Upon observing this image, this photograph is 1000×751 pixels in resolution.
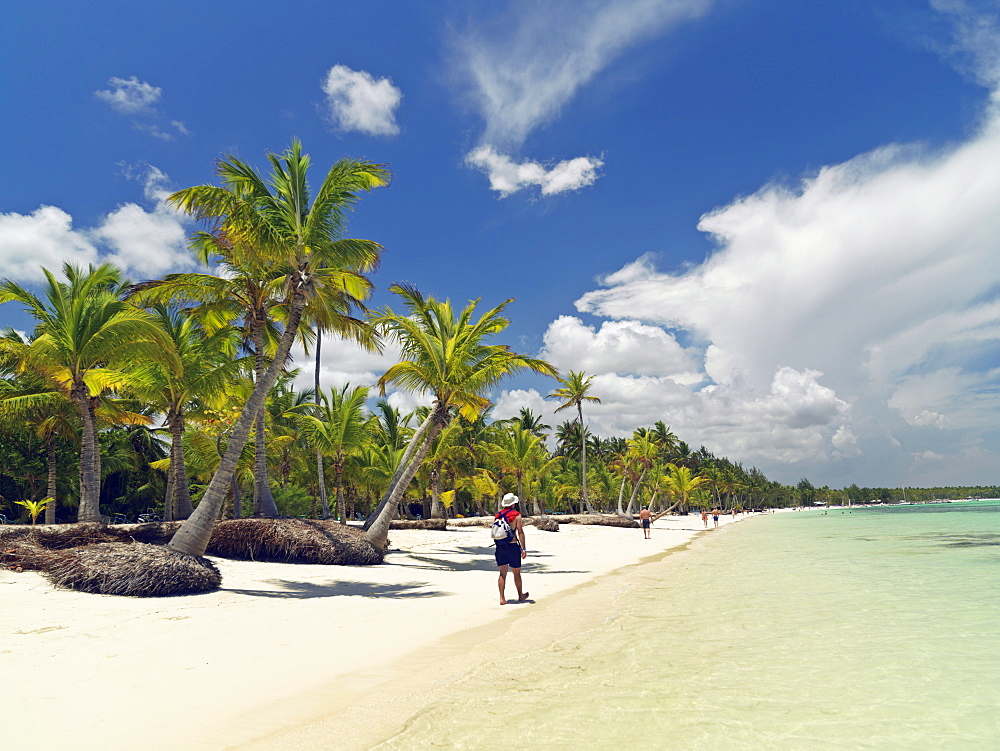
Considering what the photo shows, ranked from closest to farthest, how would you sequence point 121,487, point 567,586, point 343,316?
point 567,586 → point 343,316 → point 121,487

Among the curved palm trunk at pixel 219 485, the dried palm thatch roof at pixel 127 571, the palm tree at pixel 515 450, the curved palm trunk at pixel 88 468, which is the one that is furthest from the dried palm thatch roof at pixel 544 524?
the dried palm thatch roof at pixel 127 571

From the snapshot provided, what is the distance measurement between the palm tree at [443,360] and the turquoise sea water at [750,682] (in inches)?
355

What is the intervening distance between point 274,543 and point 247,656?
7839 mm

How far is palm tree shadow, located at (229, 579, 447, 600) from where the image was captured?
360 inches

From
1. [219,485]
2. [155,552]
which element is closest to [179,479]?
[219,485]

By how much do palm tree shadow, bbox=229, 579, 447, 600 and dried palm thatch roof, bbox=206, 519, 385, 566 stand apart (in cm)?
228

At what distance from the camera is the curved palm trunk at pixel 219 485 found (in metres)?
10.1

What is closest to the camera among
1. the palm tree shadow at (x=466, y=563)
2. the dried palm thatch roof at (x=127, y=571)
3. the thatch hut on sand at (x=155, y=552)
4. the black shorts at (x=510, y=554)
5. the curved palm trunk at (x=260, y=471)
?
the dried palm thatch roof at (x=127, y=571)

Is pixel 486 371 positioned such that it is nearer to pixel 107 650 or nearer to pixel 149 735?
pixel 107 650

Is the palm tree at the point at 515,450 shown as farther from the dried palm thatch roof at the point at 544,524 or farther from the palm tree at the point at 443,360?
the palm tree at the point at 443,360

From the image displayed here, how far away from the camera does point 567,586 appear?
11.7 metres

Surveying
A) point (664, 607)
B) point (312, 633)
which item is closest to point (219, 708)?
point (312, 633)

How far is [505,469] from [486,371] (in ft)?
88.0

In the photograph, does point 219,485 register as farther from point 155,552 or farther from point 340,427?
point 340,427
